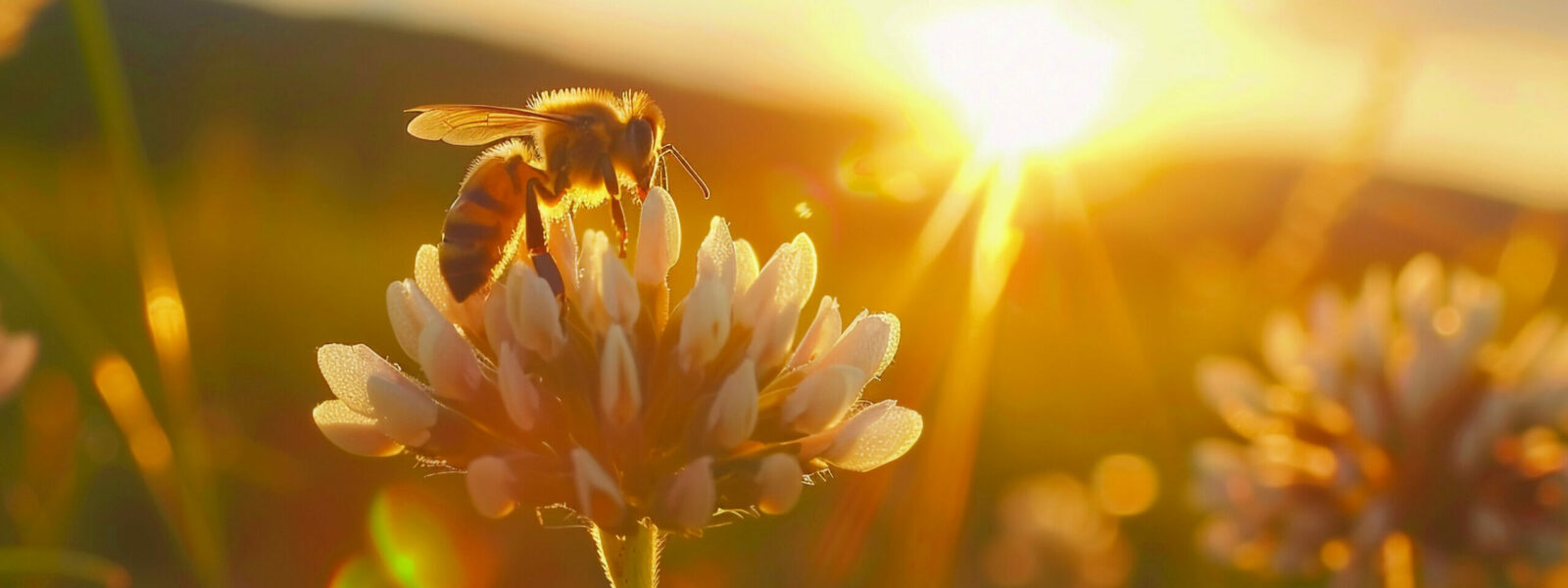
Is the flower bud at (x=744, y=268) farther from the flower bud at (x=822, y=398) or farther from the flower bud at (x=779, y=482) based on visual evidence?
the flower bud at (x=779, y=482)

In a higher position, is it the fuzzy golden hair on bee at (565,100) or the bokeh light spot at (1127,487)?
the bokeh light spot at (1127,487)

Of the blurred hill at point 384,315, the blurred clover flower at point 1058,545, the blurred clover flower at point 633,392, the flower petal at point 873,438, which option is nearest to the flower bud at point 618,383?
the blurred clover flower at point 633,392

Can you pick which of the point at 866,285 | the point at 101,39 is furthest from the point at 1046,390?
the point at 101,39

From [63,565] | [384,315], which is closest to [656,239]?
[63,565]

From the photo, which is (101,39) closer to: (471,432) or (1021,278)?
(471,432)

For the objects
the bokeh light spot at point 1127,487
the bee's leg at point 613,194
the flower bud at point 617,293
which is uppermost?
the bokeh light spot at point 1127,487

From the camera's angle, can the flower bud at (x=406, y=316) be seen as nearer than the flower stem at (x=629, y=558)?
No

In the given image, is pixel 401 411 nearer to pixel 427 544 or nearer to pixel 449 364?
pixel 449 364

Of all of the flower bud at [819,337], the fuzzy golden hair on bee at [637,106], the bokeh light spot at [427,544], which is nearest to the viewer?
the flower bud at [819,337]
